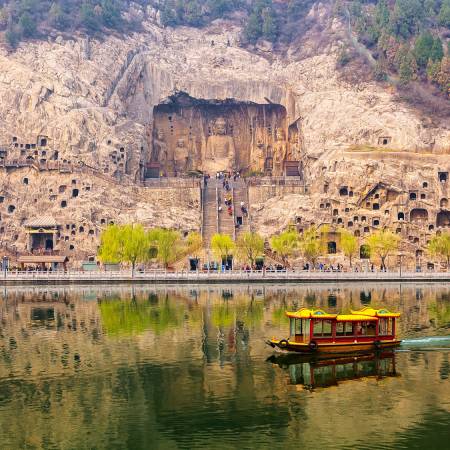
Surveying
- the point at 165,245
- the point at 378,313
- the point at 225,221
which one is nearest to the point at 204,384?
the point at 378,313

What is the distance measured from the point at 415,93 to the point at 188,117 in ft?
90.5

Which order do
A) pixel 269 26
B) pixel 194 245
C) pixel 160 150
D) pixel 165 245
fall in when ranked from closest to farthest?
pixel 165 245 < pixel 194 245 < pixel 160 150 < pixel 269 26

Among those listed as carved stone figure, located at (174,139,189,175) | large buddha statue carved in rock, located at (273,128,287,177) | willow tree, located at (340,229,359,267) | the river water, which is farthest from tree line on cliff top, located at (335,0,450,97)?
the river water

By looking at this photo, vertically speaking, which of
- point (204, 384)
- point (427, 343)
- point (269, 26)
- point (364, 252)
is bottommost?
point (204, 384)

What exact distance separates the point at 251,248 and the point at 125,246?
1188cm

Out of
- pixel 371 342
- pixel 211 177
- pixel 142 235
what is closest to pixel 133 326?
pixel 371 342

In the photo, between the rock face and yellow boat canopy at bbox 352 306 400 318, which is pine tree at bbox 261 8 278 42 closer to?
the rock face

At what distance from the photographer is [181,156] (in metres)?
109

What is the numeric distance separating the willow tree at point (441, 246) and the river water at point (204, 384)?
28.8m

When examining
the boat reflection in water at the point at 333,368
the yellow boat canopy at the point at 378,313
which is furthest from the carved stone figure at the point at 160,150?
the boat reflection in water at the point at 333,368

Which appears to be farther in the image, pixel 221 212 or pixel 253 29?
pixel 253 29

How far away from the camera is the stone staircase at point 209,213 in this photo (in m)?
89.6

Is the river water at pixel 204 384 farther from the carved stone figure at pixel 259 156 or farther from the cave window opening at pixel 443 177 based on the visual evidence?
the carved stone figure at pixel 259 156

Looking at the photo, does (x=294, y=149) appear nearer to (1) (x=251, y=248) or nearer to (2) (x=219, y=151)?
(2) (x=219, y=151)
